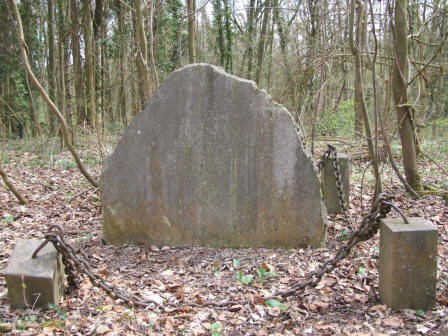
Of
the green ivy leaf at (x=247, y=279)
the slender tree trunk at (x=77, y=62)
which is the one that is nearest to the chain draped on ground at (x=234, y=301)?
the green ivy leaf at (x=247, y=279)

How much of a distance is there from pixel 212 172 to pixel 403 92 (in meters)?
2.90

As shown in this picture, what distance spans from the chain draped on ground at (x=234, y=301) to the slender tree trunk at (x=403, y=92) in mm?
2575

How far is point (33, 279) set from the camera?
→ 2.74 metres

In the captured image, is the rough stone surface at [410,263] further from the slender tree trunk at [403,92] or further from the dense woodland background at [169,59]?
the dense woodland background at [169,59]

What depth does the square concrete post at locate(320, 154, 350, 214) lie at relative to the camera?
4785mm

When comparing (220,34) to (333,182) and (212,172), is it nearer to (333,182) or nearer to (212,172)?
(333,182)

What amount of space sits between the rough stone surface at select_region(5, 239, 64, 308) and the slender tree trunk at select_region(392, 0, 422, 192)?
4.22m

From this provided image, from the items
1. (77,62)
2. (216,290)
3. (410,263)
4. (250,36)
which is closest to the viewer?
(410,263)

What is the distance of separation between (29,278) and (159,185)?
158 cm

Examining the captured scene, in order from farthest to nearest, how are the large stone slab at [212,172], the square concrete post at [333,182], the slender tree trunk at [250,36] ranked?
1. the slender tree trunk at [250,36]
2. the square concrete post at [333,182]
3. the large stone slab at [212,172]

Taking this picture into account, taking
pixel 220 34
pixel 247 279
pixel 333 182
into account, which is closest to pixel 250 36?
pixel 220 34

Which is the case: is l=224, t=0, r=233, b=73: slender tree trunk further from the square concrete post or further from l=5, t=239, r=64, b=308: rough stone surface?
l=5, t=239, r=64, b=308: rough stone surface

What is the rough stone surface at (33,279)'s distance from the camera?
2.74 m

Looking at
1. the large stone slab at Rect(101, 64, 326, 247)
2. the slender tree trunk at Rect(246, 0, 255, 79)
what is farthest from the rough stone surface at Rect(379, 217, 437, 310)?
the slender tree trunk at Rect(246, 0, 255, 79)
